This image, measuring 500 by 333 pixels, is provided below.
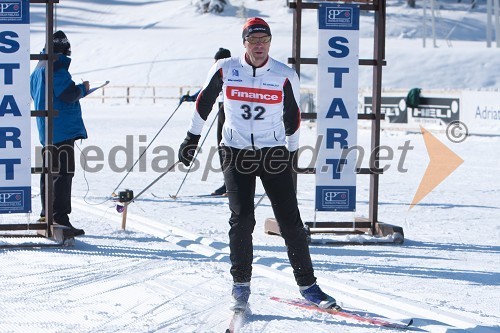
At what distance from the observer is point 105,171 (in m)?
15.2

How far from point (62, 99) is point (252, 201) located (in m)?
3.33

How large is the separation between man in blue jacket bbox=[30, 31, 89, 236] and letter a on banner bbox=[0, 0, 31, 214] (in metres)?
0.45

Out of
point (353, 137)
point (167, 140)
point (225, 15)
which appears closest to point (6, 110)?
point (353, 137)

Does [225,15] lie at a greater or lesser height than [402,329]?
greater

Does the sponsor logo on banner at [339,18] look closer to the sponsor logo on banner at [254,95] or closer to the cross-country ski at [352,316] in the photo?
the sponsor logo on banner at [254,95]

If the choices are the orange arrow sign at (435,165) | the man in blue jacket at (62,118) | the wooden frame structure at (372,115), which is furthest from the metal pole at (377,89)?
the man in blue jacket at (62,118)

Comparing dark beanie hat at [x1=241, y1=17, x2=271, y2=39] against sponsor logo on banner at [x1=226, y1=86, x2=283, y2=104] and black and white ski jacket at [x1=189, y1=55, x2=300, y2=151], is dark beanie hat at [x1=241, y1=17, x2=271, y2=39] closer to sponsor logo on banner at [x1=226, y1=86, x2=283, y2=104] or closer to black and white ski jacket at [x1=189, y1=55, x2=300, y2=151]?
black and white ski jacket at [x1=189, y1=55, x2=300, y2=151]

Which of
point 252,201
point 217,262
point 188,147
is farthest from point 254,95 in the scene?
point 217,262

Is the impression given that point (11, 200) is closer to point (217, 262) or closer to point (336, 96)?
point (217, 262)

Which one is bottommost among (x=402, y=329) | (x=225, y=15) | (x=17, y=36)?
(x=402, y=329)

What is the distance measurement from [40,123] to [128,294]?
10.3 feet

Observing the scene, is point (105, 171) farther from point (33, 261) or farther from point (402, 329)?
point (402, 329)

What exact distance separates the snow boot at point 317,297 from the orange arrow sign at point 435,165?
A: 567cm

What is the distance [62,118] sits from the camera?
29.1ft
